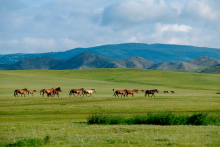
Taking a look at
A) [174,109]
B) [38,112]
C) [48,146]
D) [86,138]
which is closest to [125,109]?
[174,109]

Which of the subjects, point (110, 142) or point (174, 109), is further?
point (174, 109)

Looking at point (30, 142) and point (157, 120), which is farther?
point (157, 120)

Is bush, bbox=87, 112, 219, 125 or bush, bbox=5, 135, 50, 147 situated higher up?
bush, bbox=5, 135, 50, 147

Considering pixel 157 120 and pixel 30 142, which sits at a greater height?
pixel 30 142

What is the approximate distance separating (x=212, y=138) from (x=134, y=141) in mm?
3820

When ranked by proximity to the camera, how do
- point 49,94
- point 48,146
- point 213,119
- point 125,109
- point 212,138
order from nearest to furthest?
point 48,146 < point 212,138 < point 213,119 < point 125,109 < point 49,94

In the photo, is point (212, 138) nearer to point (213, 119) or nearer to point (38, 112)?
point (213, 119)

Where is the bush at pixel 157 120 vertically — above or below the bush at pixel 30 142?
below

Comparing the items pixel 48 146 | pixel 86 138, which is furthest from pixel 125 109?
pixel 48 146

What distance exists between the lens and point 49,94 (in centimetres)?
4591

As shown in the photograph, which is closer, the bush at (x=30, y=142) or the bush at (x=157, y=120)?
the bush at (x=30, y=142)

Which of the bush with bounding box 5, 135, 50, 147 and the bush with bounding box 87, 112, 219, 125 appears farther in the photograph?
the bush with bounding box 87, 112, 219, 125

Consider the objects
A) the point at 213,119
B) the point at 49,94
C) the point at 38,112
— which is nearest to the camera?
the point at 213,119

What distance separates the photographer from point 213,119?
840 inches
